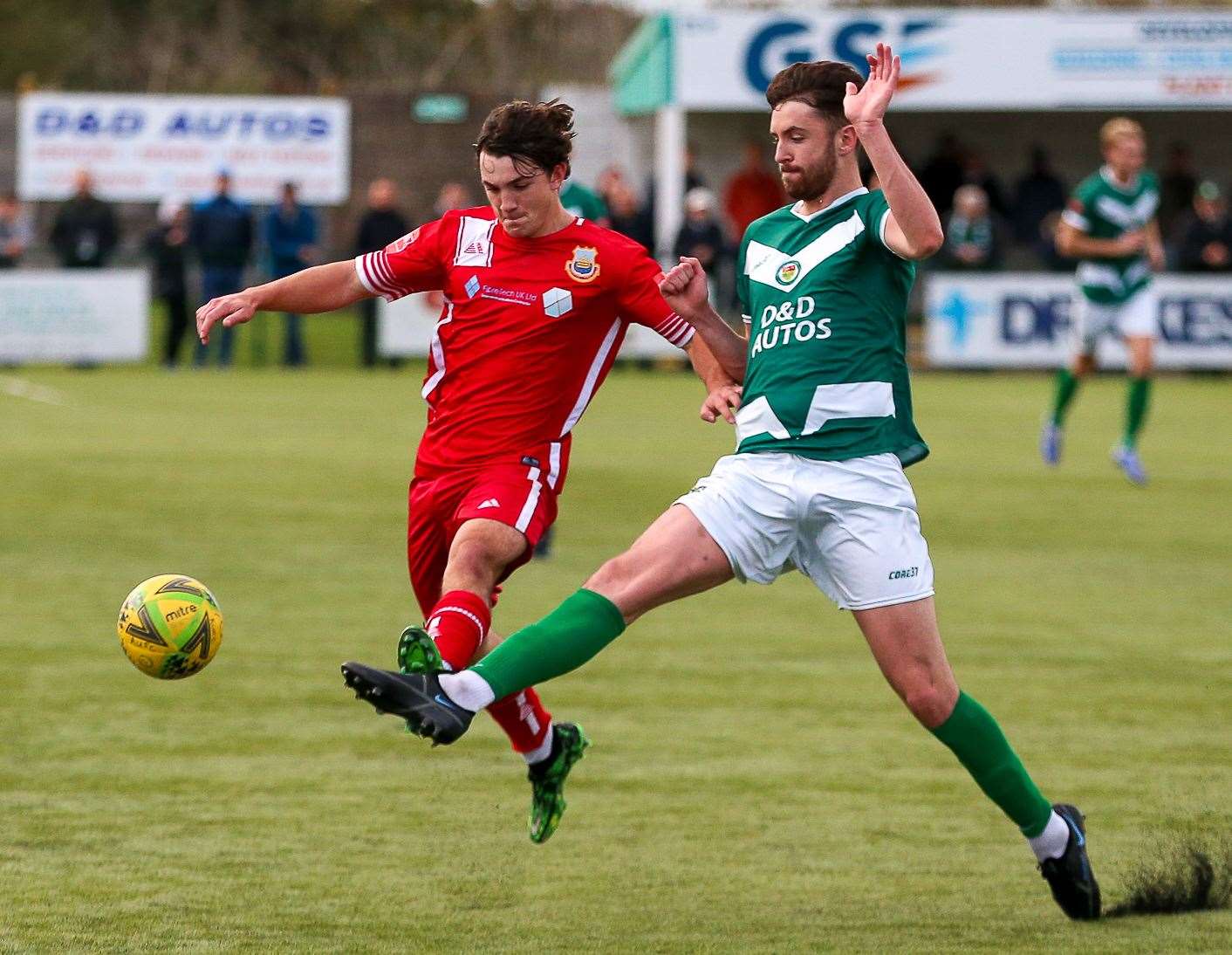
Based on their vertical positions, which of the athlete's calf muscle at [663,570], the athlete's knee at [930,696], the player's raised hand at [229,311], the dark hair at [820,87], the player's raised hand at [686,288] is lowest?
the athlete's knee at [930,696]

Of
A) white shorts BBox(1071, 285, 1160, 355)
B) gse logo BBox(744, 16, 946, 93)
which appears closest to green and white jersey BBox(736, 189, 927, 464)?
white shorts BBox(1071, 285, 1160, 355)

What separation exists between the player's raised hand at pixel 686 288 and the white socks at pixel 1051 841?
158 cm

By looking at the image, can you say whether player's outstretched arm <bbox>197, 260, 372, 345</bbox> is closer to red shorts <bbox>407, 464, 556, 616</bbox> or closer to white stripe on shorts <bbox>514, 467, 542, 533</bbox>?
red shorts <bbox>407, 464, 556, 616</bbox>

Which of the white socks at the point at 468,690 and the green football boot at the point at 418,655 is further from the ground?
the green football boot at the point at 418,655

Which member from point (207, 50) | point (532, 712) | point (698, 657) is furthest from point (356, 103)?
point (532, 712)

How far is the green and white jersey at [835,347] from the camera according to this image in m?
5.09

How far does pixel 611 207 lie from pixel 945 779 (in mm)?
18344

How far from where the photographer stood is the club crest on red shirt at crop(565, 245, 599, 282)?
19.0ft

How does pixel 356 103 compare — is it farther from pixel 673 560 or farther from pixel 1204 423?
pixel 673 560

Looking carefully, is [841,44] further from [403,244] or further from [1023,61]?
[403,244]

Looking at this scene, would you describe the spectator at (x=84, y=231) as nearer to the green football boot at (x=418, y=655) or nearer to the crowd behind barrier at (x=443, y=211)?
the crowd behind barrier at (x=443, y=211)

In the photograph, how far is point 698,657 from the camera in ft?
29.2

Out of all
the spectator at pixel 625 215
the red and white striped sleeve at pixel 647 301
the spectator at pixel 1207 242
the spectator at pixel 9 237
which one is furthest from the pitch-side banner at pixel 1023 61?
the red and white striped sleeve at pixel 647 301

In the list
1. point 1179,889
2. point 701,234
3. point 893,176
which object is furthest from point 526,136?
point 701,234
